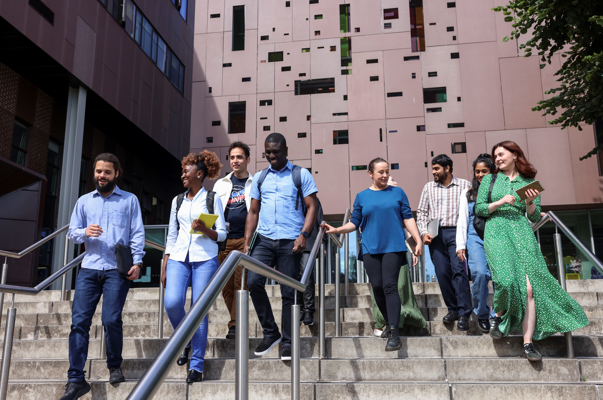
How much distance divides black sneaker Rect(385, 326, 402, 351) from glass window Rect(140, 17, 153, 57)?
1375cm

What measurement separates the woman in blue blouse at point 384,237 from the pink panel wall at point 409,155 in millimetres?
8649

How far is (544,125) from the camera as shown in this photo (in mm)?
12906

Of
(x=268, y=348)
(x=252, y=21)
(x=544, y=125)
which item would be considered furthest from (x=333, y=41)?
(x=268, y=348)

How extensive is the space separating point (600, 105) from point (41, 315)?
8.29 metres

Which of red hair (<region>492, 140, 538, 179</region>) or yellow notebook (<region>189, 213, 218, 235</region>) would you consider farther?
red hair (<region>492, 140, 538, 179</region>)

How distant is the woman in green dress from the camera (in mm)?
3750

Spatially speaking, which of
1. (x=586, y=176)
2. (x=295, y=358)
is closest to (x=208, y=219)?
(x=295, y=358)

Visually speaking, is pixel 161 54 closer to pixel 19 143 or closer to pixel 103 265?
pixel 19 143

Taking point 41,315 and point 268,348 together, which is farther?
point 41,315

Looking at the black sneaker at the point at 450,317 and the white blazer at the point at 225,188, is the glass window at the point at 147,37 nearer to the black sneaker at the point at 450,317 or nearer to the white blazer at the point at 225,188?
the white blazer at the point at 225,188

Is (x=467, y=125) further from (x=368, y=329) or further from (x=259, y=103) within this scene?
(x=368, y=329)

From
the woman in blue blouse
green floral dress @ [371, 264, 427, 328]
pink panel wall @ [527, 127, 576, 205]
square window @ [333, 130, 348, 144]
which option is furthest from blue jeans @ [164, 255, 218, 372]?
pink panel wall @ [527, 127, 576, 205]

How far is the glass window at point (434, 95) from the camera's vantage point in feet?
44.5

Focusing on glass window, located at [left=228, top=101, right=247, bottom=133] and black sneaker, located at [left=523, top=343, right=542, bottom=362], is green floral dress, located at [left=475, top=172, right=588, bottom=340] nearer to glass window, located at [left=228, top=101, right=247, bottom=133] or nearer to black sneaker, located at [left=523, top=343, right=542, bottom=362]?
black sneaker, located at [left=523, top=343, right=542, bottom=362]
